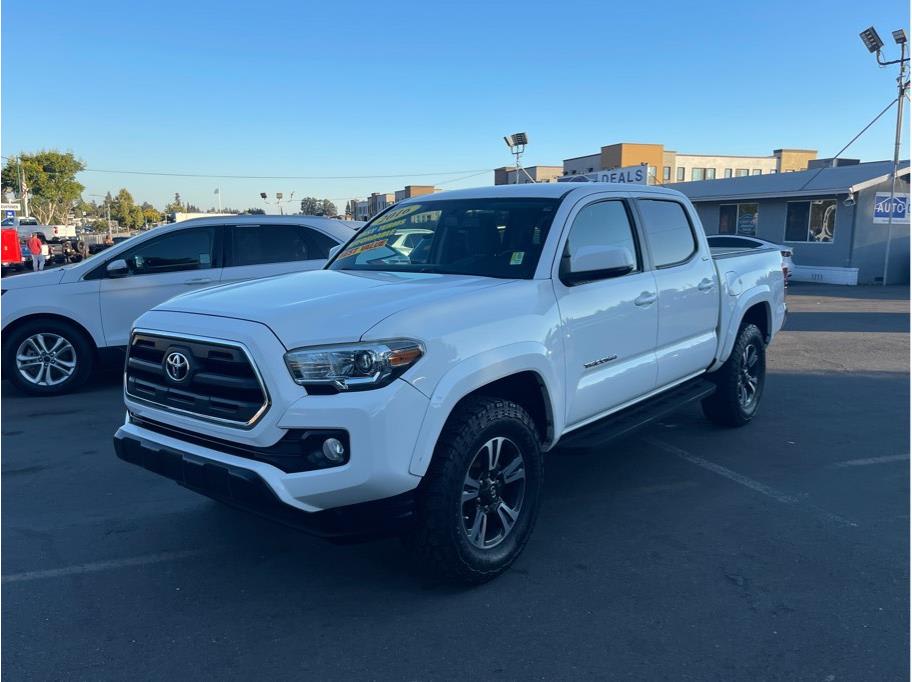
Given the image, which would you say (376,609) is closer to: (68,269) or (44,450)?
(44,450)

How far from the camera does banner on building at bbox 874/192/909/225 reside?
68.9 ft

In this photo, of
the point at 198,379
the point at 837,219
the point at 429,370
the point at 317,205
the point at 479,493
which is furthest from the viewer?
the point at 317,205

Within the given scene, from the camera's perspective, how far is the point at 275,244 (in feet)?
28.0

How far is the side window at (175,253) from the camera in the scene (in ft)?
25.9

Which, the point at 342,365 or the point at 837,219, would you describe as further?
the point at 837,219

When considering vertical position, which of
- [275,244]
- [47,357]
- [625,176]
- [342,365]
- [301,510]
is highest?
[625,176]

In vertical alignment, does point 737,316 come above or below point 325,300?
below

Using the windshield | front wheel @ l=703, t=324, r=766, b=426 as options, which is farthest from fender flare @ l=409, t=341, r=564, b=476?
front wheel @ l=703, t=324, r=766, b=426

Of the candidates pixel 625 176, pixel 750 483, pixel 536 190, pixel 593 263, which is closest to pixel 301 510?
pixel 593 263

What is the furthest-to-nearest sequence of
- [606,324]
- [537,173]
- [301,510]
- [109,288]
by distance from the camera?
[537,173], [109,288], [606,324], [301,510]

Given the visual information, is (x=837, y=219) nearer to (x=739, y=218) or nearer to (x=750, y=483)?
(x=739, y=218)

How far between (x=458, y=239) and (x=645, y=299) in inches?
49.5

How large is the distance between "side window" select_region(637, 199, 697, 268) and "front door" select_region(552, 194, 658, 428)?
229mm

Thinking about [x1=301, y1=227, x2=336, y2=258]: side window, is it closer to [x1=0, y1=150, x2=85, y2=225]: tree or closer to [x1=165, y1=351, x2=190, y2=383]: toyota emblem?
[x1=165, y1=351, x2=190, y2=383]: toyota emblem
